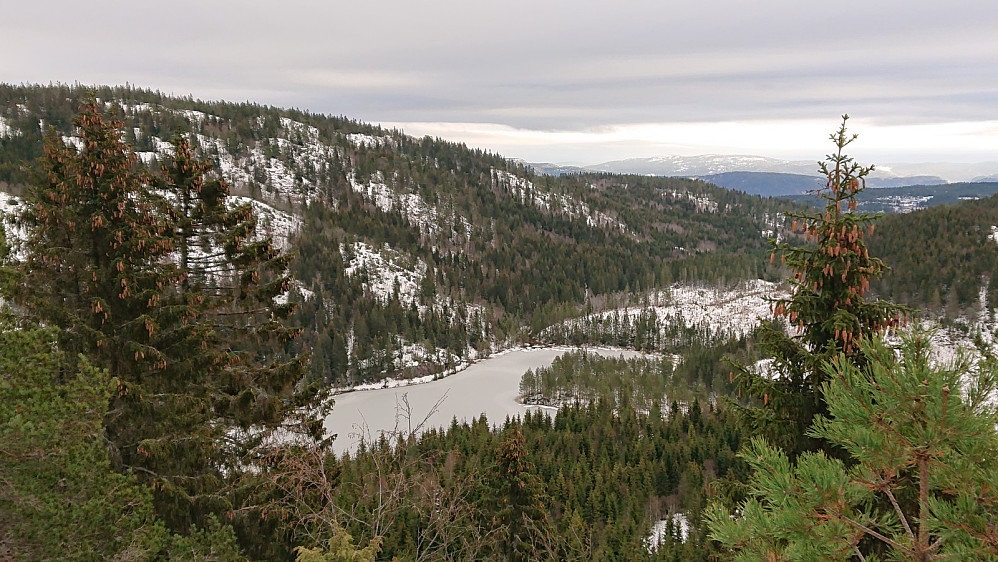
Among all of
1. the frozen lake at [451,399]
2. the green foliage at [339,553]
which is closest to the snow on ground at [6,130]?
the frozen lake at [451,399]

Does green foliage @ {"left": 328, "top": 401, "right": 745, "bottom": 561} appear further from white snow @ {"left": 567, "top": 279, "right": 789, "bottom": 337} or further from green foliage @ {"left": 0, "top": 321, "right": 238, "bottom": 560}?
white snow @ {"left": 567, "top": 279, "right": 789, "bottom": 337}

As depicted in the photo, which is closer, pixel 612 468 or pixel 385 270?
pixel 612 468

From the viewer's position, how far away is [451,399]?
102750mm

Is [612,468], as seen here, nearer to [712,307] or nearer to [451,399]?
[451,399]

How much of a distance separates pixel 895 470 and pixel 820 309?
559cm

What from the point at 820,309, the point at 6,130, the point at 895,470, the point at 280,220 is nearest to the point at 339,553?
the point at 895,470

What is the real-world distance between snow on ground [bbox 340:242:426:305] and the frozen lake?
41.9 meters

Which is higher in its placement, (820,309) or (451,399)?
(820,309)

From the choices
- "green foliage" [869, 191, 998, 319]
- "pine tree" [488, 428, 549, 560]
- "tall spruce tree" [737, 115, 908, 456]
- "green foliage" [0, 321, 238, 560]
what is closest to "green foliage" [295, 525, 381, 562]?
"green foliage" [0, 321, 238, 560]

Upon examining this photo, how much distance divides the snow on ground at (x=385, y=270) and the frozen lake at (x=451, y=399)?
1648 inches

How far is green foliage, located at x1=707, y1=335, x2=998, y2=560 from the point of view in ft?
10.6

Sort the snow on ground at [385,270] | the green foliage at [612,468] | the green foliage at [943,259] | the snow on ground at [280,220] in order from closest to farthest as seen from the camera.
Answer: the green foliage at [612,468] → the green foliage at [943,259] → the snow on ground at [385,270] → the snow on ground at [280,220]

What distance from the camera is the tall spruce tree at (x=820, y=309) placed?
788 cm

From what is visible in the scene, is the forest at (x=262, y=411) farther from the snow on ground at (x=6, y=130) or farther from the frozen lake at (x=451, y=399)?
the snow on ground at (x=6, y=130)
